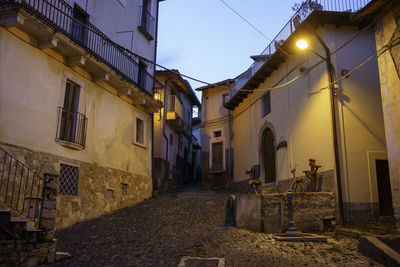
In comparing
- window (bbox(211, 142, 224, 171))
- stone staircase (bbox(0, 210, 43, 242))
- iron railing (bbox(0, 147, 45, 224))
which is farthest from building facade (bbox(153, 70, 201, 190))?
stone staircase (bbox(0, 210, 43, 242))

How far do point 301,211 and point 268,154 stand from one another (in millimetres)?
5909

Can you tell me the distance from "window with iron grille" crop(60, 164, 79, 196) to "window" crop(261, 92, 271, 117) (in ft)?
27.7

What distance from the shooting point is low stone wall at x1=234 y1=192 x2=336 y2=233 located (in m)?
9.67

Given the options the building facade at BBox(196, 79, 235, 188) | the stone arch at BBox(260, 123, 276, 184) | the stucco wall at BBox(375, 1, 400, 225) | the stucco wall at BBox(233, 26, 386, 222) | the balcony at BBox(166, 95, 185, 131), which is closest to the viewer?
the stucco wall at BBox(375, 1, 400, 225)

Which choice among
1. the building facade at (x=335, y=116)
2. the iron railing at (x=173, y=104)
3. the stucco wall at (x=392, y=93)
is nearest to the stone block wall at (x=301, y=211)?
the building facade at (x=335, y=116)

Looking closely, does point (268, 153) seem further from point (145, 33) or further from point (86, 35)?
point (86, 35)

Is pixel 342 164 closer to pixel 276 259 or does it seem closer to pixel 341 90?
pixel 341 90

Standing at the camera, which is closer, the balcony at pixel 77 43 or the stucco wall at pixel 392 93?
the stucco wall at pixel 392 93

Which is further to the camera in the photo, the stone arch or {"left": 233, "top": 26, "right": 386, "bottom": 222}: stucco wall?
the stone arch

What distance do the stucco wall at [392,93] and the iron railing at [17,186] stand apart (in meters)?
7.73

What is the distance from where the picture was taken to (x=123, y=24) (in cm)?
1470

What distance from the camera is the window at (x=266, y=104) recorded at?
1566 cm

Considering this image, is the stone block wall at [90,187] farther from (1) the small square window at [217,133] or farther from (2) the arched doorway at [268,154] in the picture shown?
(1) the small square window at [217,133]

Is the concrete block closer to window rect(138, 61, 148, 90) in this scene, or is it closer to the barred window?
the barred window
